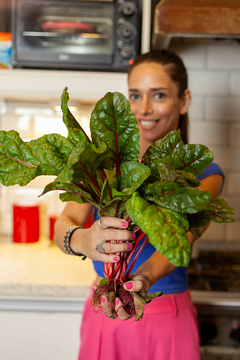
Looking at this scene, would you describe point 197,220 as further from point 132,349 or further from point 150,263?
point 132,349

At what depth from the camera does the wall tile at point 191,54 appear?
63.4 inches

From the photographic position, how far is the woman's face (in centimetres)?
97

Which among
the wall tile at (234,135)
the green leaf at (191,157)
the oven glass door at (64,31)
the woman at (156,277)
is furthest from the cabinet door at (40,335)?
the wall tile at (234,135)

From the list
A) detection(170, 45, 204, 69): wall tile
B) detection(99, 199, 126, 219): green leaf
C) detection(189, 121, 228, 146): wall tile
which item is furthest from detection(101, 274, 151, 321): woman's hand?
detection(170, 45, 204, 69): wall tile

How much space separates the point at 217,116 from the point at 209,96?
10cm

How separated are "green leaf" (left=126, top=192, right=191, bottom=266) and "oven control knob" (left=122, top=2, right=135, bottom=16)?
1034mm

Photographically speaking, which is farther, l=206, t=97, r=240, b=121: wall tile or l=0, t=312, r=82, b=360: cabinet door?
l=206, t=97, r=240, b=121: wall tile

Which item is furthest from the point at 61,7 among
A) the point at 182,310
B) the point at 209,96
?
the point at 182,310

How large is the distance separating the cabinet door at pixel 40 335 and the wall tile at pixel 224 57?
4.10ft

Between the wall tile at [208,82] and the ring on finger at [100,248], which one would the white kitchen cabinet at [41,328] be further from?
the wall tile at [208,82]

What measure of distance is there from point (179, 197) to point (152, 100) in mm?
579

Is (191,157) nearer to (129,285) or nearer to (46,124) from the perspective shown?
(129,285)

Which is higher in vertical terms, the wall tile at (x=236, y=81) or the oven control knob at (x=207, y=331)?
the wall tile at (x=236, y=81)

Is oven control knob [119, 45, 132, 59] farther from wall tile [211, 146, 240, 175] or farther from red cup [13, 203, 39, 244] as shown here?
red cup [13, 203, 39, 244]
